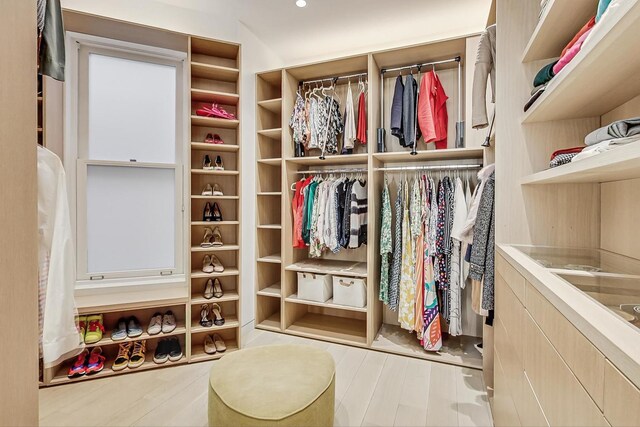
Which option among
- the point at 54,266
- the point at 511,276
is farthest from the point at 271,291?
the point at 511,276

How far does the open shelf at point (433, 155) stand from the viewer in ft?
7.86

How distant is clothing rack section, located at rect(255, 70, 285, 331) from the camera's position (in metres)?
3.04

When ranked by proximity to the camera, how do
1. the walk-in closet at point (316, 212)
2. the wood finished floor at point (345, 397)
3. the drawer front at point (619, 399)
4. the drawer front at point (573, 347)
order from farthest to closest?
the wood finished floor at point (345, 397)
the walk-in closet at point (316, 212)
the drawer front at point (573, 347)
the drawer front at point (619, 399)

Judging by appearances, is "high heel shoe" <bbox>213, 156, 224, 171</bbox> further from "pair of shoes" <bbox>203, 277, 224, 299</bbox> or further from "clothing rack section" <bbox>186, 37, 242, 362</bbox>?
"pair of shoes" <bbox>203, 277, 224, 299</bbox>

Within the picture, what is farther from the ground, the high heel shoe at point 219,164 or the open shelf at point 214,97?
the open shelf at point 214,97

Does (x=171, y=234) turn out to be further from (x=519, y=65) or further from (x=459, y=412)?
(x=519, y=65)

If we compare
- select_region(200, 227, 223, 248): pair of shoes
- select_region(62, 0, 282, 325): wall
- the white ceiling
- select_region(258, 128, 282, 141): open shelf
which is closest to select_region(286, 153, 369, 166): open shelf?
select_region(258, 128, 282, 141): open shelf

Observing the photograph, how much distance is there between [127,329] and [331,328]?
1702 millimetres

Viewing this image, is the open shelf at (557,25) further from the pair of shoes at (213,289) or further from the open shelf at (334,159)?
the pair of shoes at (213,289)

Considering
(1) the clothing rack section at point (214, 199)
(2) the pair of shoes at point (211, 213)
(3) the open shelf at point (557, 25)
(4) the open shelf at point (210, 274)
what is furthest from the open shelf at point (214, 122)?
(3) the open shelf at point (557, 25)

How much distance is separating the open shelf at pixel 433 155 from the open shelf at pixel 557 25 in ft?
3.17

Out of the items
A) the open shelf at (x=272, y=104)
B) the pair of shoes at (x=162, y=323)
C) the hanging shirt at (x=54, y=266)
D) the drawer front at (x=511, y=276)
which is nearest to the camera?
the drawer front at (x=511, y=276)

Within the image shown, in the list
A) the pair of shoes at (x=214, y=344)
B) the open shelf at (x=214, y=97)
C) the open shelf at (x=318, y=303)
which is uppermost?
the open shelf at (x=214, y=97)

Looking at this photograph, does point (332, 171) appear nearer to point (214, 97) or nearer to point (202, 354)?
point (214, 97)
